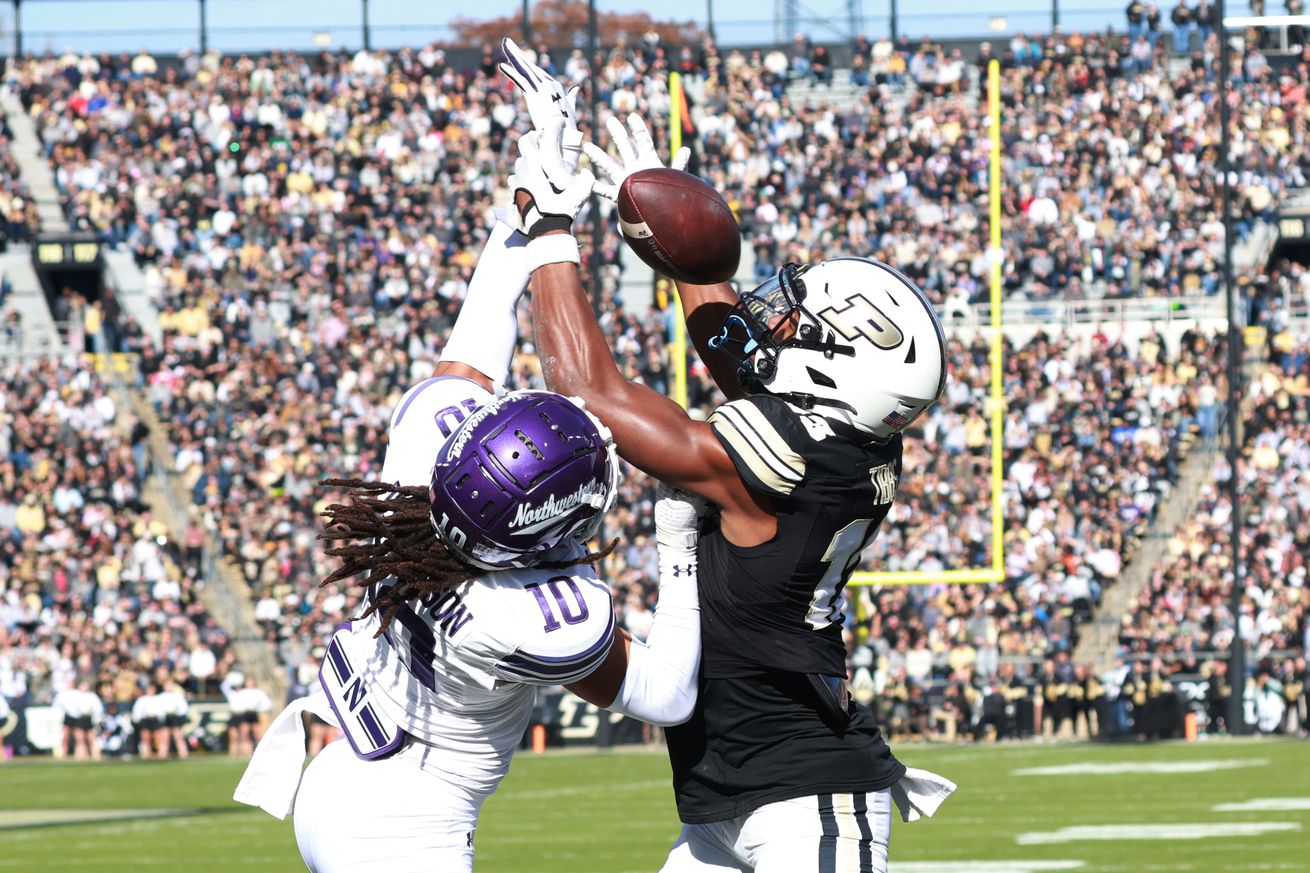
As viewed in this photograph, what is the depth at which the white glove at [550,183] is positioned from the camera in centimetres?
384

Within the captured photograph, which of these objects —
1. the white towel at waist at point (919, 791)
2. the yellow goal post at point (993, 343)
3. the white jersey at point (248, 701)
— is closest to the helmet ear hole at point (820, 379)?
the white towel at waist at point (919, 791)

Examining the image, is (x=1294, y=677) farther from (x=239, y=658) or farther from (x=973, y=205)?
(x=239, y=658)

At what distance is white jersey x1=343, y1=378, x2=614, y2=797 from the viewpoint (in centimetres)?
338

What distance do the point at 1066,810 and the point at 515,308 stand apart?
875 cm

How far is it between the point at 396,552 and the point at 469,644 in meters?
0.22

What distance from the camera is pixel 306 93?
2594 centimetres

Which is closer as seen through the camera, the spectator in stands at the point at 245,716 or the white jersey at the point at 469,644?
the white jersey at the point at 469,644

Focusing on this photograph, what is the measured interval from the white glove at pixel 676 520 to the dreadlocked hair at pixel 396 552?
251mm

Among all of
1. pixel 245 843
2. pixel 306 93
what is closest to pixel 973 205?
pixel 306 93

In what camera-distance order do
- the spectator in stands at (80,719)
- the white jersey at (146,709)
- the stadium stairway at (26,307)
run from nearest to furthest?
the white jersey at (146,709) → the spectator in stands at (80,719) → the stadium stairway at (26,307)

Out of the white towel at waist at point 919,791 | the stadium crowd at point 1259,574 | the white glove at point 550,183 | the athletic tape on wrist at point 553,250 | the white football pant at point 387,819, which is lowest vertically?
the stadium crowd at point 1259,574

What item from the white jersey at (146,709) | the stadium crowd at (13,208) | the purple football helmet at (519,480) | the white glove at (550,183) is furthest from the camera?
the stadium crowd at (13,208)

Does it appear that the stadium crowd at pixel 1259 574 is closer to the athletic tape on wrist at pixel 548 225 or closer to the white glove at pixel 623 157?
the white glove at pixel 623 157

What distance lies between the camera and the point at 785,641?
3.93 metres
